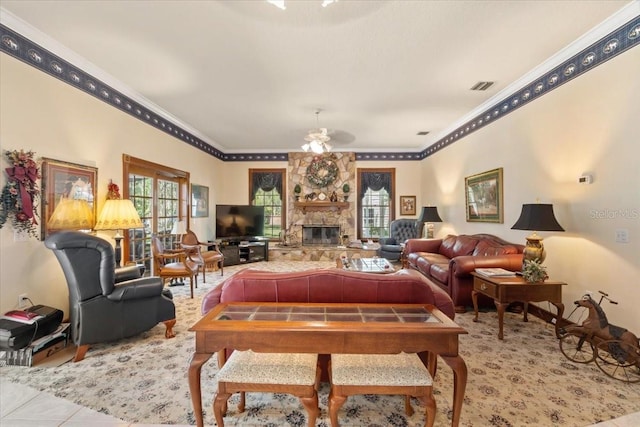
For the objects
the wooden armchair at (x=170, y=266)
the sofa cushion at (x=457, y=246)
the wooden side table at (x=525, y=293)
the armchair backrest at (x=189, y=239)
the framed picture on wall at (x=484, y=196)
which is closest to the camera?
the wooden side table at (x=525, y=293)

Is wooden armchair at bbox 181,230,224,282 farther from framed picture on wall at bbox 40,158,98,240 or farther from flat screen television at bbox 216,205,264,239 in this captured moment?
framed picture on wall at bbox 40,158,98,240

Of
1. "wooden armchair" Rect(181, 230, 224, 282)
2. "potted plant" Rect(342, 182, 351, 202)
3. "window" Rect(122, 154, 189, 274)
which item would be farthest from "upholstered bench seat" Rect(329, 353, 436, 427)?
"potted plant" Rect(342, 182, 351, 202)

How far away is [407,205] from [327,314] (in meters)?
6.77

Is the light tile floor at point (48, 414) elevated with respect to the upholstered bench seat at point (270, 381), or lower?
lower

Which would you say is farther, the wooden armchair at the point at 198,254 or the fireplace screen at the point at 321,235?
the fireplace screen at the point at 321,235

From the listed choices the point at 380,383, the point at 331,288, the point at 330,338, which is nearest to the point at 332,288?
the point at 331,288

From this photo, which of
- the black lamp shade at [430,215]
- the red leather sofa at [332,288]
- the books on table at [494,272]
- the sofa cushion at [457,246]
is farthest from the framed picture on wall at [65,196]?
the black lamp shade at [430,215]

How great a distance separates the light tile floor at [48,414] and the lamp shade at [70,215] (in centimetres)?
151

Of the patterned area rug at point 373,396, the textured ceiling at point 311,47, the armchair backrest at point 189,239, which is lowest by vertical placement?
the patterned area rug at point 373,396

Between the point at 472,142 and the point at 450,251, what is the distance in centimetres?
210

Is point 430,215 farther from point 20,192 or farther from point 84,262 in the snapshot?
point 20,192

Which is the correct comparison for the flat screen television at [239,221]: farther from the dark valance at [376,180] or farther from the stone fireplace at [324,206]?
the dark valance at [376,180]

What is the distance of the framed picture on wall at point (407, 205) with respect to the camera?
777cm

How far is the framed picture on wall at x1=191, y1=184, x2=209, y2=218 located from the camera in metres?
6.10
